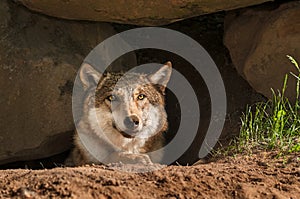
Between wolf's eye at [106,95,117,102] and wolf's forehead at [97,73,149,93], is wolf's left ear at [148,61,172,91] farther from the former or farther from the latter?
wolf's eye at [106,95,117,102]

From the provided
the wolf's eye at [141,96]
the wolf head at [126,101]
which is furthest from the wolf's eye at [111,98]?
the wolf's eye at [141,96]

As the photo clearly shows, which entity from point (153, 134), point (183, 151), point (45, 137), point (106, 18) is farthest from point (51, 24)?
point (183, 151)

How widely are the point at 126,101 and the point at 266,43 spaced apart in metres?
1.57

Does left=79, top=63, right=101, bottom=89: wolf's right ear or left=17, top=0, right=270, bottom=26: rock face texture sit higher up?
left=17, top=0, right=270, bottom=26: rock face texture

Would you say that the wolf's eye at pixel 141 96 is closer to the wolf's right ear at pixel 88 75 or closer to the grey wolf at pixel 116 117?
the grey wolf at pixel 116 117

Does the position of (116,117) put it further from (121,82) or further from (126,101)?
(121,82)

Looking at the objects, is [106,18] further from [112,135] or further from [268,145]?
[268,145]

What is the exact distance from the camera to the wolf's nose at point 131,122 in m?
5.03

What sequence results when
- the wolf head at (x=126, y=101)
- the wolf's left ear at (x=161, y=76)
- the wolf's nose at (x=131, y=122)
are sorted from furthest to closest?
the wolf's left ear at (x=161, y=76), the wolf head at (x=126, y=101), the wolf's nose at (x=131, y=122)

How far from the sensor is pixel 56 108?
18.5 feet

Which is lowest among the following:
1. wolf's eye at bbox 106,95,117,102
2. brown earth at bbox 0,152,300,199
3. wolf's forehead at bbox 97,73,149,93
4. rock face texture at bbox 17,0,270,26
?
brown earth at bbox 0,152,300,199

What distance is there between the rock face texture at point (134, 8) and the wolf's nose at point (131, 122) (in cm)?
98

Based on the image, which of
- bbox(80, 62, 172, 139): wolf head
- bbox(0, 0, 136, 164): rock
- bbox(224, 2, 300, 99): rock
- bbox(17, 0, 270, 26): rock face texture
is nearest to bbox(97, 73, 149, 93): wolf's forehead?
bbox(80, 62, 172, 139): wolf head

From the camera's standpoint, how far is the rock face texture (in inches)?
192
